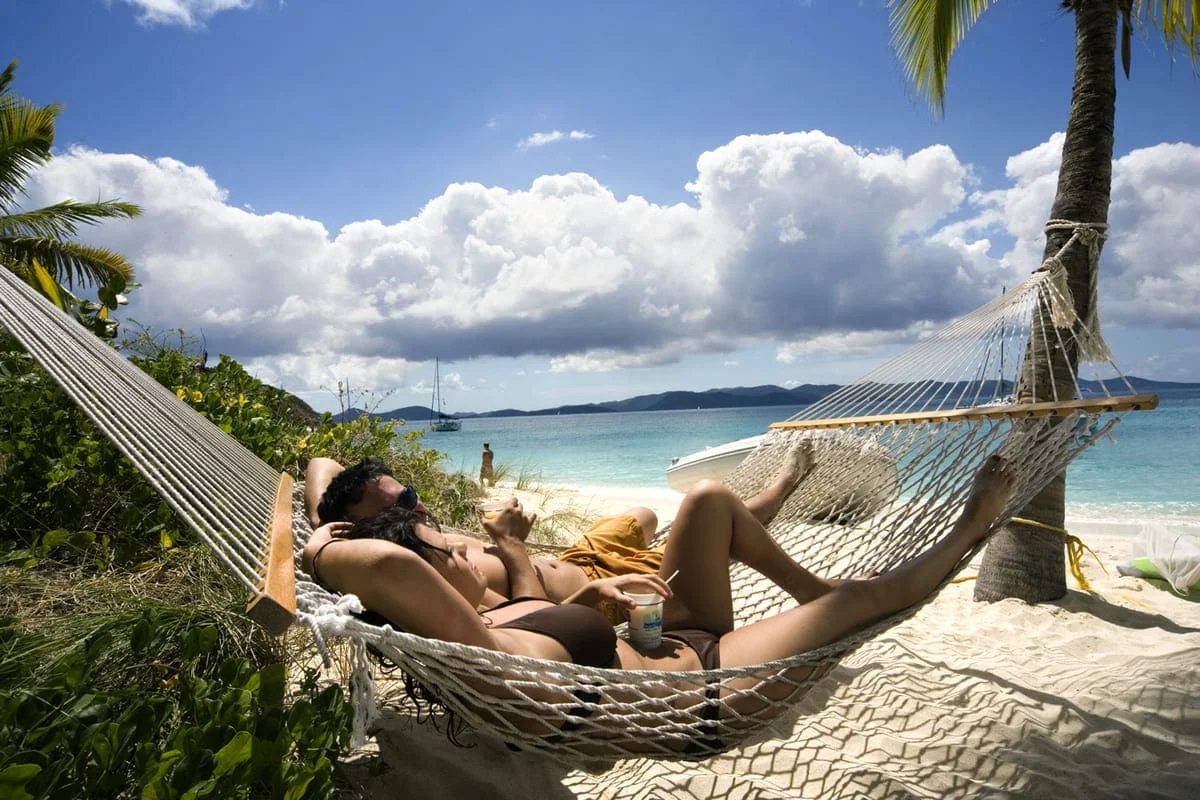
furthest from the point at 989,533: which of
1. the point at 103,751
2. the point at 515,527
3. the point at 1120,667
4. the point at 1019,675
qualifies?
the point at 103,751

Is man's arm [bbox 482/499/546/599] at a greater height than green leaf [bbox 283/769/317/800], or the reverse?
man's arm [bbox 482/499/546/599]

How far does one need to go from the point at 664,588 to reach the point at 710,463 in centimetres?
558

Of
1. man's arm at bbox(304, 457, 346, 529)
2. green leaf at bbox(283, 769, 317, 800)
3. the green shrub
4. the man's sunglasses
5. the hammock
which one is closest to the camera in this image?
the green shrub

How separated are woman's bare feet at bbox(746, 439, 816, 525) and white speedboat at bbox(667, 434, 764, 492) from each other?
404 cm

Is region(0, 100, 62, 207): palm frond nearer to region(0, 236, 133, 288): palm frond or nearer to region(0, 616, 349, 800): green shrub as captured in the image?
region(0, 236, 133, 288): palm frond

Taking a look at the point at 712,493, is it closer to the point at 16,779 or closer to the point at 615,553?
the point at 615,553

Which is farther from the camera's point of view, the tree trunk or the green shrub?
the tree trunk

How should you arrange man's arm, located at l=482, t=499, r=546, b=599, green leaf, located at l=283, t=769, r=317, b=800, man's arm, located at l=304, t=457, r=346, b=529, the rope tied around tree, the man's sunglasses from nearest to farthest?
green leaf, located at l=283, t=769, r=317, b=800, the man's sunglasses, man's arm, located at l=482, t=499, r=546, b=599, man's arm, located at l=304, t=457, r=346, b=529, the rope tied around tree

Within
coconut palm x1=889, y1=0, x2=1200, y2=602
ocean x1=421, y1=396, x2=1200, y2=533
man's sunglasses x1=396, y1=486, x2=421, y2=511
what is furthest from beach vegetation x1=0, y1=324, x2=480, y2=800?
coconut palm x1=889, y1=0, x2=1200, y2=602

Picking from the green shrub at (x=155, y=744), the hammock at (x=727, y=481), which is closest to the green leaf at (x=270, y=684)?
the green shrub at (x=155, y=744)

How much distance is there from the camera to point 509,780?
5.01ft

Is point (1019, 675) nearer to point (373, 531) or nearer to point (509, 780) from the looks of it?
point (509, 780)

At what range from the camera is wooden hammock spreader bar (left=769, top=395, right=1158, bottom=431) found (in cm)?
155

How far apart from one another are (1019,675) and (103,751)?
2.27 meters
